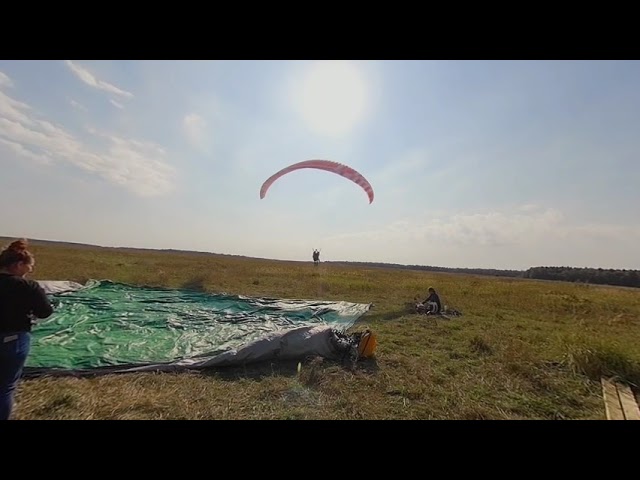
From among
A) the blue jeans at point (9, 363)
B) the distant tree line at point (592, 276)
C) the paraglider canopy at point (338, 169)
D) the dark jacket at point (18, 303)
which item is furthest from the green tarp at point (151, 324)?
the distant tree line at point (592, 276)

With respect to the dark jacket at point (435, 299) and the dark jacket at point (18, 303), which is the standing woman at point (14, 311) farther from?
the dark jacket at point (435, 299)

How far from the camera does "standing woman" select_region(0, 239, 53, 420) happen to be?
2357 mm

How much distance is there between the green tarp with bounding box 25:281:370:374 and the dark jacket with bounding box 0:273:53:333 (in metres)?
1.89

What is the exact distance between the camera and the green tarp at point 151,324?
4.36 m

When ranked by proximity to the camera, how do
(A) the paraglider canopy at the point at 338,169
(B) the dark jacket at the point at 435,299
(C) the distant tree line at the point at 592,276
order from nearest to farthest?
(B) the dark jacket at the point at 435,299
(A) the paraglider canopy at the point at 338,169
(C) the distant tree line at the point at 592,276

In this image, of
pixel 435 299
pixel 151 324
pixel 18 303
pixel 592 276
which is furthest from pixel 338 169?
pixel 592 276

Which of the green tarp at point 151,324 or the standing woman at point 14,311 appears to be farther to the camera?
the green tarp at point 151,324

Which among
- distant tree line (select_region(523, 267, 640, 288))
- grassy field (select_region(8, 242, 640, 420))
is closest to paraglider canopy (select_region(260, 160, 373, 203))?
grassy field (select_region(8, 242, 640, 420))

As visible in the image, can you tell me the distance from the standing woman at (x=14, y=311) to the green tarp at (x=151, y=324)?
168cm
